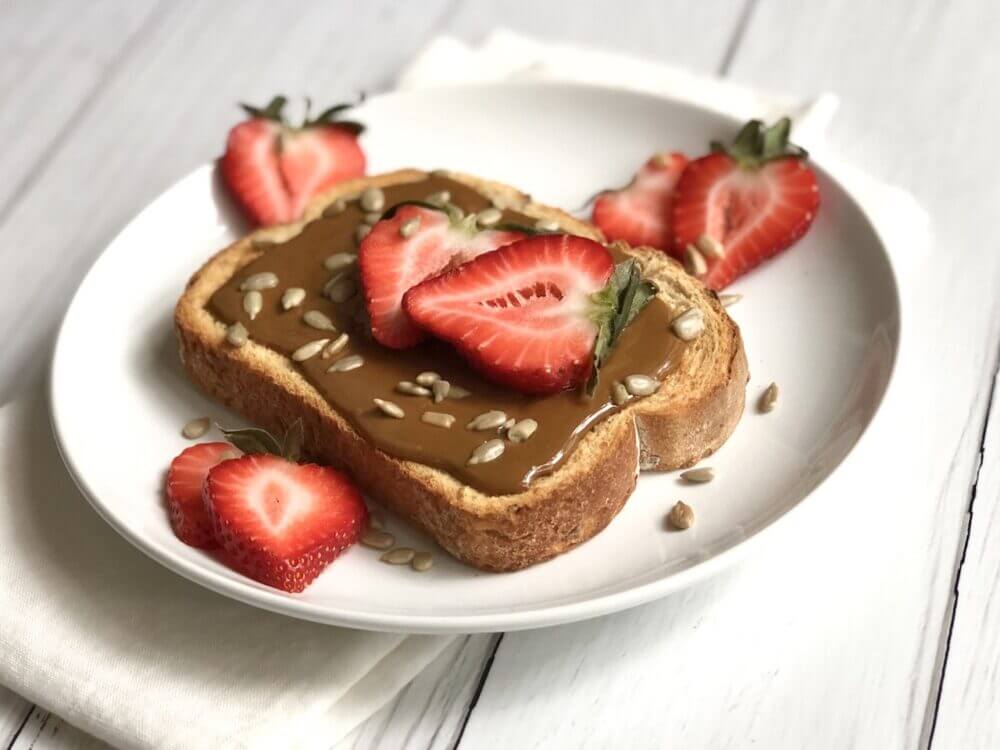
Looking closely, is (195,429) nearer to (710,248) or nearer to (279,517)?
(279,517)

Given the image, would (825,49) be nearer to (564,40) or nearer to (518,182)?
(564,40)

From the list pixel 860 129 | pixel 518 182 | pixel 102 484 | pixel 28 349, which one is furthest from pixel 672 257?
pixel 28 349

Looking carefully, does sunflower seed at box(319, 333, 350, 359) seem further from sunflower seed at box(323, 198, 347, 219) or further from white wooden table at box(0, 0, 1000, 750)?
white wooden table at box(0, 0, 1000, 750)

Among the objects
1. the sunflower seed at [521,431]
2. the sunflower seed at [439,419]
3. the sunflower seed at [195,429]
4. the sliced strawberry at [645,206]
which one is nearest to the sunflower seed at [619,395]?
the sunflower seed at [521,431]

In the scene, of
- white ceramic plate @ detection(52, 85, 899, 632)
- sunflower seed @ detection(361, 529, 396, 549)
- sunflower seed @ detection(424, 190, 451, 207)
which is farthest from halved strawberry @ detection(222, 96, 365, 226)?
sunflower seed @ detection(361, 529, 396, 549)

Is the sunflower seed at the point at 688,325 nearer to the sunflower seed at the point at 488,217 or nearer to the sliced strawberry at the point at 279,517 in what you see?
the sunflower seed at the point at 488,217

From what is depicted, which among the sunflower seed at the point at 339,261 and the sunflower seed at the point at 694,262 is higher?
the sunflower seed at the point at 694,262

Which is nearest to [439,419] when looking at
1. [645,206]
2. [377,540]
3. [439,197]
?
[377,540]
